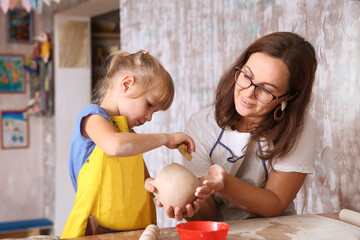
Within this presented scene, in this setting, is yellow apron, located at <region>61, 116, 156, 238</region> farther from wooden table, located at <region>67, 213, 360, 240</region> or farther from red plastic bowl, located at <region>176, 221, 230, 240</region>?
red plastic bowl, located at <region>176, 221, 230, 240</region>

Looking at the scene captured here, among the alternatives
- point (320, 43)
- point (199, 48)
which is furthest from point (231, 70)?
point (199, 48)

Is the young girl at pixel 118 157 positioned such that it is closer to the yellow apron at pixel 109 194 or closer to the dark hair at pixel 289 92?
the yellow apron at pixel 109 194

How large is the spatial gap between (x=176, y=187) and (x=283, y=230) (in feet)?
1.06

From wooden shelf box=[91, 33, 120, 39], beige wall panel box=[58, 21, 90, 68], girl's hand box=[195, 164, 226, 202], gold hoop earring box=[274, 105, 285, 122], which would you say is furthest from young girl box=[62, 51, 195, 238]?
wooden shelf box=[91, 33, 120, 39]

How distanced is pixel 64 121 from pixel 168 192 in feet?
11.9

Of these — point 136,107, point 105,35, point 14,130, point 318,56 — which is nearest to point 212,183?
point 136,107

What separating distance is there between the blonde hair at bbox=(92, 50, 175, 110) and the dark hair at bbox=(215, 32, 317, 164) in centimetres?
25

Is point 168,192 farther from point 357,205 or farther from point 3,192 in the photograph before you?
point 3,192

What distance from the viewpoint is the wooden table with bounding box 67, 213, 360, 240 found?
Result: 1.14 m

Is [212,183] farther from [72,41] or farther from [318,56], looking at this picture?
[72,41]

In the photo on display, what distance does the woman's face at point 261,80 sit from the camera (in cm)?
136

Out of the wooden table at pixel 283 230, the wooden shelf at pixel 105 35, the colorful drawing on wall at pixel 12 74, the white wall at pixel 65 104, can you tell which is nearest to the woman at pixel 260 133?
the wooden table at pixel 283 230

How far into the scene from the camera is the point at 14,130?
493 centimetres

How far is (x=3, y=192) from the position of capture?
489 centimetres
